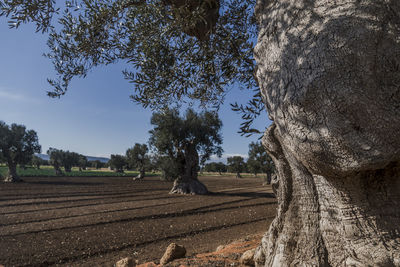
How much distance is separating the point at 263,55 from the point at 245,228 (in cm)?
819

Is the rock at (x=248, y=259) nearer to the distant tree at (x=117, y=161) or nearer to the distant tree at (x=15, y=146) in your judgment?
the distant tree at (x=15, y=146)

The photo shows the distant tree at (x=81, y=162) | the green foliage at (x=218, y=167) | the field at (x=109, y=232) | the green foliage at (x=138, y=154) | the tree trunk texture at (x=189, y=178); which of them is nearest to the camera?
the field at (x=109, y=232)

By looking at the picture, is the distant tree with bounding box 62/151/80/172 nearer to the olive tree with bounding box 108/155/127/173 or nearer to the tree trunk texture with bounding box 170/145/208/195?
the olive tree with bounding box 108/155/127/173

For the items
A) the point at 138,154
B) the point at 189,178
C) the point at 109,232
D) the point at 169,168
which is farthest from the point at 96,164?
the point at 109,232

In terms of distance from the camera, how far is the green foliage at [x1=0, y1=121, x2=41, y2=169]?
3444cm

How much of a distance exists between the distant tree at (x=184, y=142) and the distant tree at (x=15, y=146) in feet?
76.1

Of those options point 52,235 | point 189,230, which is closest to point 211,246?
point 189,230

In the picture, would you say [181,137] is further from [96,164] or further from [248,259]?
[96,164]

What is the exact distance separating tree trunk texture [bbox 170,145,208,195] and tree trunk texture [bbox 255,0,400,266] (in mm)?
20126

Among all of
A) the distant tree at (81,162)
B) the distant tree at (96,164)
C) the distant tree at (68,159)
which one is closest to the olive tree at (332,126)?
the distant tree at (68,159)

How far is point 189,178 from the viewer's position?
2361 centimetres

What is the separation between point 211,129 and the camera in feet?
80.6

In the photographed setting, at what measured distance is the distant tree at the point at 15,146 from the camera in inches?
1344

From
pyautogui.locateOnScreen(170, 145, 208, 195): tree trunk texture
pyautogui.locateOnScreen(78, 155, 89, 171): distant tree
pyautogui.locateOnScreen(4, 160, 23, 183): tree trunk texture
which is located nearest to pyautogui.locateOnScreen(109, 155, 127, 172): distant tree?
pyautogui.locateOnScreen(78, 155, 89, 171): distant tree
